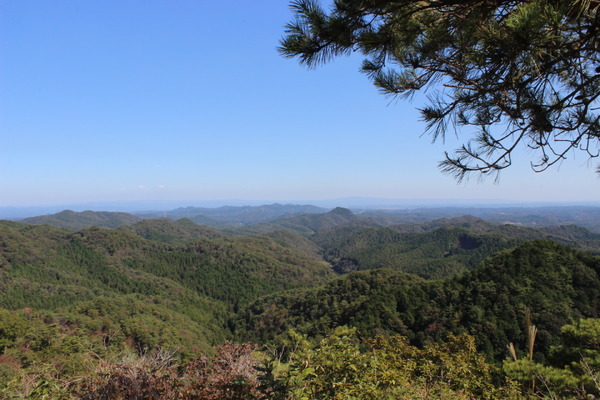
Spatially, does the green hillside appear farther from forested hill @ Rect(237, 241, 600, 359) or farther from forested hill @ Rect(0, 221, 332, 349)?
forested hill @ Rect(237, 241, 600, 359)

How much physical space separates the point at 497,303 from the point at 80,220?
8456 inches

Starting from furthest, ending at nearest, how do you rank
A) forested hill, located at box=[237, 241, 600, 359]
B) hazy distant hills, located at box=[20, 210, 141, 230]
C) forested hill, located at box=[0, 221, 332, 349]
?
1. hazy distant hills, located at box=[20, 210, 141, 230]
2. forested hill, located at box=[0, 221, 332, 349]
3. forested hill, located at box=[237, 241, 600, 359]

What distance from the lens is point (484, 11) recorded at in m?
2.15

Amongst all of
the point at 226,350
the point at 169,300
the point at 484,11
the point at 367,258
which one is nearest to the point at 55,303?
the point at 169,300

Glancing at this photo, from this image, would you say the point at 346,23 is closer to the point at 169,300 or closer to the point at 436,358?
the point at 436,358

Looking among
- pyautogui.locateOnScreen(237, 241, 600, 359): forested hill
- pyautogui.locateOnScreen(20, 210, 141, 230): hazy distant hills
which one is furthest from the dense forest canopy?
pyautogui.locateOnScreen(20, 210, 141, 230): hazy distant hills

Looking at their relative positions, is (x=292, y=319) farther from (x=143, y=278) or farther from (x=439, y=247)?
(x=439, y=247)

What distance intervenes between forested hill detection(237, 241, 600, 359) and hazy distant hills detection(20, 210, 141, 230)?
179 m

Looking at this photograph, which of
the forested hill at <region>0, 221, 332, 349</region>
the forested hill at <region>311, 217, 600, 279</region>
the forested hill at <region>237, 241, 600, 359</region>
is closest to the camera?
the forested hill at <region>237, 241, 600, 359</region>

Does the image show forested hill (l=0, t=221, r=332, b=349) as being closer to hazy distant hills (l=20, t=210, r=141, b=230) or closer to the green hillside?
the green hillside

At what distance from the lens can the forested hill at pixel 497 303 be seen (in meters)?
20.4

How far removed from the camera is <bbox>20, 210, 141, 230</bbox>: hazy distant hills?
15448 centimetres

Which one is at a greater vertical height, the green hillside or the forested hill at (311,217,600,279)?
the green hillside

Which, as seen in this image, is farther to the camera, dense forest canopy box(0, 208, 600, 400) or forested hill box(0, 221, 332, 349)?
forested hill box(0, 221, 332, 349)
